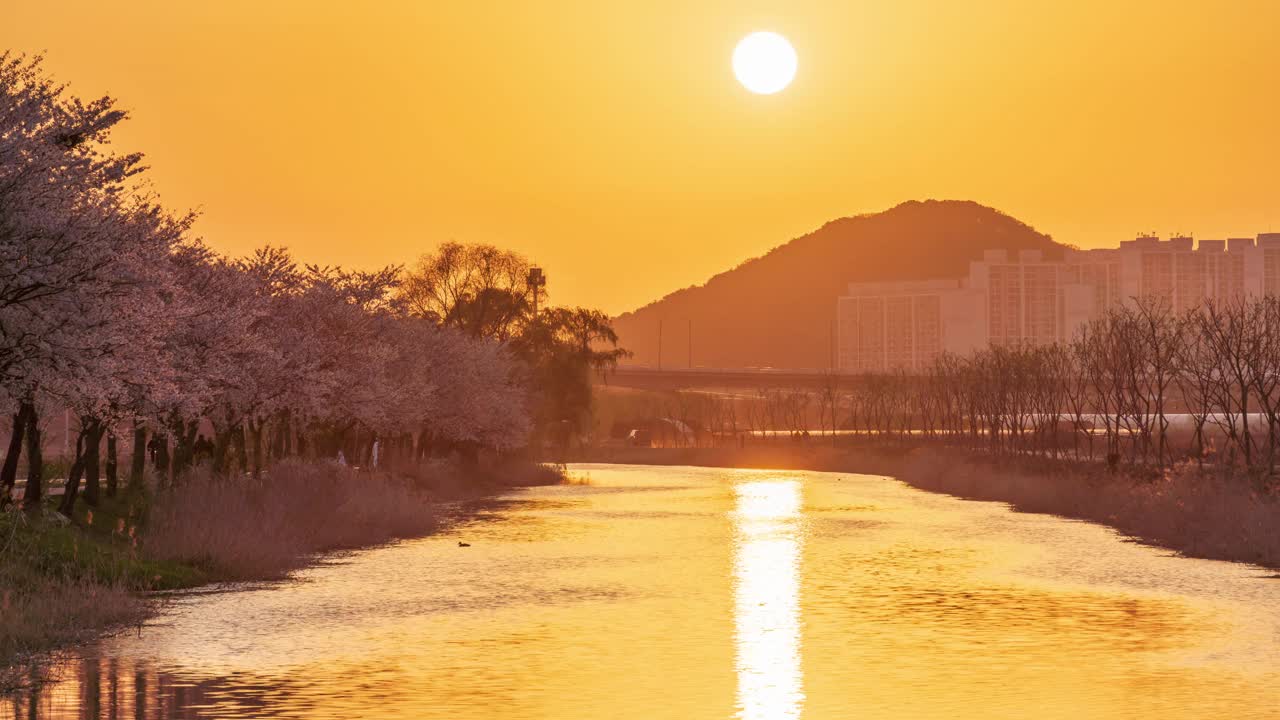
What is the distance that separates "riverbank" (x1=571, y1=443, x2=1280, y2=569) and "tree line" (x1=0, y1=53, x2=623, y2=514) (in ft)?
82.4

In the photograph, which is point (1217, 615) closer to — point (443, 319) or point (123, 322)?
point (123, 322)

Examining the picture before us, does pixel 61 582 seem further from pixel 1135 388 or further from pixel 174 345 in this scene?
pixel 1135 388

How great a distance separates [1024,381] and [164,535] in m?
70.6

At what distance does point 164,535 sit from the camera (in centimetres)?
3703

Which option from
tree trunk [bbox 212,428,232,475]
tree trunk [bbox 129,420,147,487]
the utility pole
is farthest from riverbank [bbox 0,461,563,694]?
the utility pole

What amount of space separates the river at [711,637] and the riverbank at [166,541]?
1.05 meters

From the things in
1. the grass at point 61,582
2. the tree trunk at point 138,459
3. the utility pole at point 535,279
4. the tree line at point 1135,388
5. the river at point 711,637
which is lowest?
the river at point 711,637

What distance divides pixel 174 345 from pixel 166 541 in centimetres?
637

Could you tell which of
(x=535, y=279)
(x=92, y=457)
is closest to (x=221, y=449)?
(x=92, y=457)

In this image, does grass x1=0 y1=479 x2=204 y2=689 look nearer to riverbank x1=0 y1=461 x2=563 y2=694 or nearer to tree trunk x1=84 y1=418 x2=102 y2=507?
riverbank x1=0 y1=461 x2=563 y2=694

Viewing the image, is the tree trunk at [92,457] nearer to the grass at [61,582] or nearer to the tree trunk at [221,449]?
the grass at [61,582]

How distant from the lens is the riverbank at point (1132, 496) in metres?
43.3

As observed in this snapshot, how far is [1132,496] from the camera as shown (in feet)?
186

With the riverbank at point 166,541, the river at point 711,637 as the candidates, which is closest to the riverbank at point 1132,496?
the river at point 711,637
